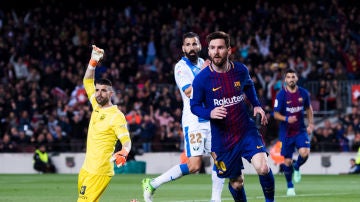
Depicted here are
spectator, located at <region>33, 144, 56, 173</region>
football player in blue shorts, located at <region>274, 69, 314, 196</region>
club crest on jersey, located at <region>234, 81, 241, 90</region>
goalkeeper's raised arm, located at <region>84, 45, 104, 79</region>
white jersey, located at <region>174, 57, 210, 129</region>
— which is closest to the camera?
club crest on jersey, located at <region>234, 81, 241, 90</region>

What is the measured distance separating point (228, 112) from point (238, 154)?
526 millimetres

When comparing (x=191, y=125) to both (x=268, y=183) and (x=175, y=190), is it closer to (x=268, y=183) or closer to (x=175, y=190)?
(x=268, y=183)

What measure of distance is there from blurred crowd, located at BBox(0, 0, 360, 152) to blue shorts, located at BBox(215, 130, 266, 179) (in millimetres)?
17105

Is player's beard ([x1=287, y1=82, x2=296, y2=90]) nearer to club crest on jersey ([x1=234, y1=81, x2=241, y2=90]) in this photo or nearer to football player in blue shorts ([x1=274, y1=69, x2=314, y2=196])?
football player in blue shorts ([x1=274, y1=69, x2=314, y2=196])

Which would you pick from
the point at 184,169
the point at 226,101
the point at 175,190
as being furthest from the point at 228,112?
the point at 175,190

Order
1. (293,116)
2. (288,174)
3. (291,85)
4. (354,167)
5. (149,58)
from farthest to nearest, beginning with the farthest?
(149,58), (354,167), (293,116), (291,85), (288,174)

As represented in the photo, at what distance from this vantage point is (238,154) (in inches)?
438

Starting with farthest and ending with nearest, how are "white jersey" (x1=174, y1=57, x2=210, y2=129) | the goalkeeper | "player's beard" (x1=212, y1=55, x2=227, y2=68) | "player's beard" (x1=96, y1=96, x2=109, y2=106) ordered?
"white jersey" (x1=174, y1=57, x2=210, y2=129) < "player's beard" (x1=96, y1=96, x2=109, y2=106) < the goalkeeper < "player's beard" (x1=212, y1=55, x2=227, y2=68)

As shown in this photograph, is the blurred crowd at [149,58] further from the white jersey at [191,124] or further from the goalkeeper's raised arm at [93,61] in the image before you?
the goalkeeper's raised arm at [93,61]

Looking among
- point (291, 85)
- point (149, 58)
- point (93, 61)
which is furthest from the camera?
point (149, 58)

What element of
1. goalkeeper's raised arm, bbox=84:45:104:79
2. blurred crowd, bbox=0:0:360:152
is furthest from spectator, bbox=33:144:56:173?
goalkeeper's raised arm, bbox=84:45:104:79

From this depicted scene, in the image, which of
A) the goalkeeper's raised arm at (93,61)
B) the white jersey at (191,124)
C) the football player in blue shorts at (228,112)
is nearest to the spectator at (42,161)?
the white jersey at (191,124)

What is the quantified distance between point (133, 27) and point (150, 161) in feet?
26.9

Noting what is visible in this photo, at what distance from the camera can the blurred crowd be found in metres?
30.0
